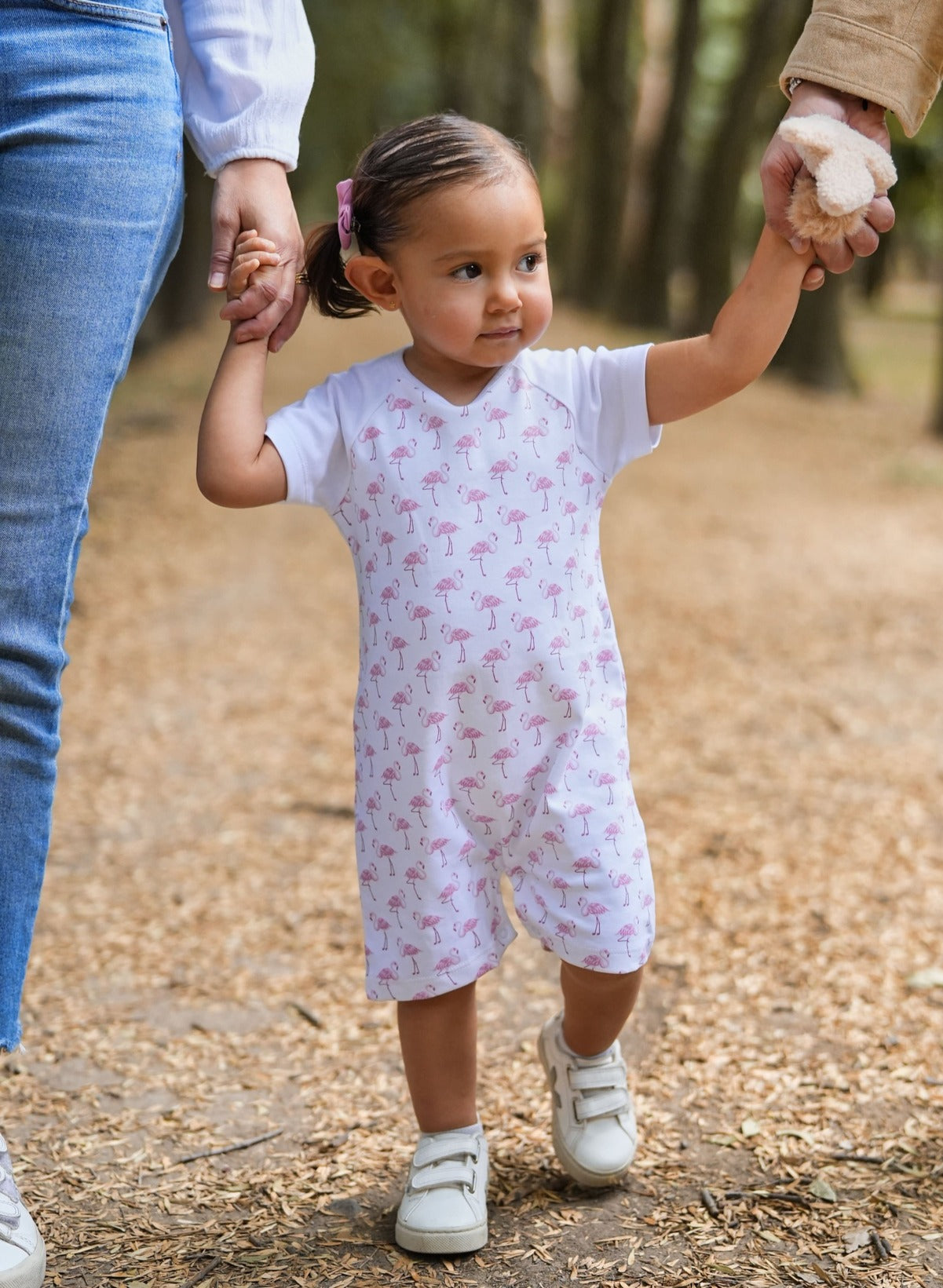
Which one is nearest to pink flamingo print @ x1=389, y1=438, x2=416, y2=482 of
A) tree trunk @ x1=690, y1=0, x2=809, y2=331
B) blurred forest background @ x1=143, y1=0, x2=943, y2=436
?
blurred forest background @ x1=143, y1=0, x2=943, y2=436

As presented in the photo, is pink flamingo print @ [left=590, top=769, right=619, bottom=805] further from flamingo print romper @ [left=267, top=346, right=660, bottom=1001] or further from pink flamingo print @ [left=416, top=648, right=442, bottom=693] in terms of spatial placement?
pink flamingo print @ [left=416, top=648, right=442, bottom=693]

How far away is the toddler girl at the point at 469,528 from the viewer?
186 cm

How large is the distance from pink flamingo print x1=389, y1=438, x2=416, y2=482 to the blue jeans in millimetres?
390

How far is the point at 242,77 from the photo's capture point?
1957mm

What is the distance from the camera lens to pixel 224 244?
195 centimetres

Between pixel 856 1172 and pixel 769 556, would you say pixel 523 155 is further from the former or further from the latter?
pixel 769 556

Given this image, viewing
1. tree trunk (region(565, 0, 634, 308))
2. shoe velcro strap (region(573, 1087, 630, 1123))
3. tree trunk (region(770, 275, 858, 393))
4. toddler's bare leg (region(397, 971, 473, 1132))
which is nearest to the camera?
toddler's bare leg (region(397, 971, 473, 1132))

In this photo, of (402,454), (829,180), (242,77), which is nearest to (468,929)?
(402,454)

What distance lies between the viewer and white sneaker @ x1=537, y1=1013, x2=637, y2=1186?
→ 7.03 feet

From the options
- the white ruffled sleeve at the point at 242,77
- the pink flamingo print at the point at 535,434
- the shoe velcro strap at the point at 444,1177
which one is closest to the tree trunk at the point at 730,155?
the white ruffled sleeve at the point at 242,77

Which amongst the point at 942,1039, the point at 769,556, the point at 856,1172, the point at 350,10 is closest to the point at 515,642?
the point at 856,1172

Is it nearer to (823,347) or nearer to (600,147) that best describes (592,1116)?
(823,347)

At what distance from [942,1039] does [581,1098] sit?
94cm

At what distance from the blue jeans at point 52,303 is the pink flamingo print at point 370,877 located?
17.8 inches
